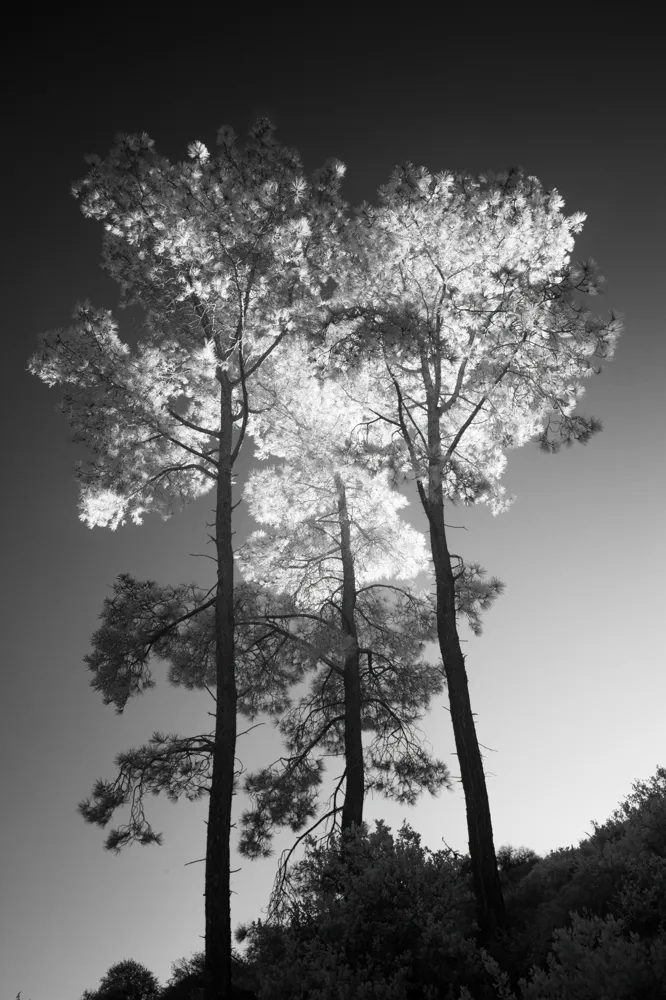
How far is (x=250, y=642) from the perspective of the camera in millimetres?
10586

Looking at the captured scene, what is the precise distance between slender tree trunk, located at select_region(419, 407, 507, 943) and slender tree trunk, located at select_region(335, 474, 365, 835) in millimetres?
2104

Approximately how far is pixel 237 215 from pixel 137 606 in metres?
6.66

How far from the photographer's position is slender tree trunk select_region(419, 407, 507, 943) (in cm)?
663

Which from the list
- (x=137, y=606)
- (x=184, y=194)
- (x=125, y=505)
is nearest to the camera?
(x=137, y=606)

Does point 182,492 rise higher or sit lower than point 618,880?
higher

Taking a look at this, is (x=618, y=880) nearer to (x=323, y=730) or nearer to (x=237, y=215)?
(x=323, y=730)

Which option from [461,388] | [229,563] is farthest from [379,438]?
[229,563]

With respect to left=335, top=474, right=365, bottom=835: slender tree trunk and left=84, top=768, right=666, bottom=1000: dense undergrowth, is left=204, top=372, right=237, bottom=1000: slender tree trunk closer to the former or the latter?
left=84, top=768, right=666, bottom=1000: dense undergrowth

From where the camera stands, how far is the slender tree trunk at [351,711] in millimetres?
10188

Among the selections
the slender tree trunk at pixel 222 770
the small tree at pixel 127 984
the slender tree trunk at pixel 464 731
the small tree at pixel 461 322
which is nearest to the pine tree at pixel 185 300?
the slender tree trunk at pixel 222 770

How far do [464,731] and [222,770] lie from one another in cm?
339

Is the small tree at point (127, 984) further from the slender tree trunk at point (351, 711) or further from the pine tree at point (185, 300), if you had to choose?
the pine tree at point (185, 300)

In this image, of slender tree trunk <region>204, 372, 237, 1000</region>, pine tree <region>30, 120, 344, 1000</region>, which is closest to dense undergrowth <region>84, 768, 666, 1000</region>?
slender tree trunk <region>204, 372, 237, 1000</region>

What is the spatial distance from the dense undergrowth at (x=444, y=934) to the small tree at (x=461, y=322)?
2442 mm
